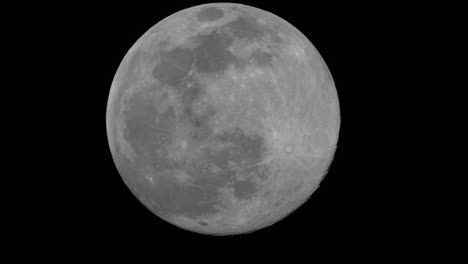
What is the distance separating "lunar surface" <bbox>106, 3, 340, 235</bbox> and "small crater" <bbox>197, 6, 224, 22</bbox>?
11mm

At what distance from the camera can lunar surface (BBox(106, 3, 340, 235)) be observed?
4285 millimetres

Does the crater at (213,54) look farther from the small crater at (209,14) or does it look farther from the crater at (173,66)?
the small crater at (209,14)

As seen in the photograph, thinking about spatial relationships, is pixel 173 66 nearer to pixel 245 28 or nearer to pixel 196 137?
pixel 196 137

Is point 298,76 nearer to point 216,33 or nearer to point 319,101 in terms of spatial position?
point 319,101

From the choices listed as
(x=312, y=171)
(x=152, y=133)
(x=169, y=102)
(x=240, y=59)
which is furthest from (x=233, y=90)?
(x=312, y=171)

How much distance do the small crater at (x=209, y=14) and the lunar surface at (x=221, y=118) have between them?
0.04 ft

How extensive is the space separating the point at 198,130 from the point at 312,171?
1.40m

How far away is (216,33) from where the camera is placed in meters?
4.51

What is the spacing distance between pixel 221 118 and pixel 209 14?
1.26m

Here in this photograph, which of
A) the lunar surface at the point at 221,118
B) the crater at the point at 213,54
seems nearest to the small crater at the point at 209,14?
the lunar surface at the point at 221,118

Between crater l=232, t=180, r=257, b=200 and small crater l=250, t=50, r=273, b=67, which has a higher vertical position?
small crater l=250, t=50, r=273, b=67

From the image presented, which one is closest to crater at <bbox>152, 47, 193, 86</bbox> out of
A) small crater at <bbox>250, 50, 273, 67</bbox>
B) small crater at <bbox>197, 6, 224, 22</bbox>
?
small crater at <bbox>197, 6, 224, 22</bbox>

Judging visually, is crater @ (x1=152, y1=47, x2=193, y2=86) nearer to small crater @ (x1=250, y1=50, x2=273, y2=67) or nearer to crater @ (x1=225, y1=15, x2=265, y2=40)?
crater @ (x1=225, y1=15, x2=265, y2=40)

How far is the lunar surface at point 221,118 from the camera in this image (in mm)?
4285
